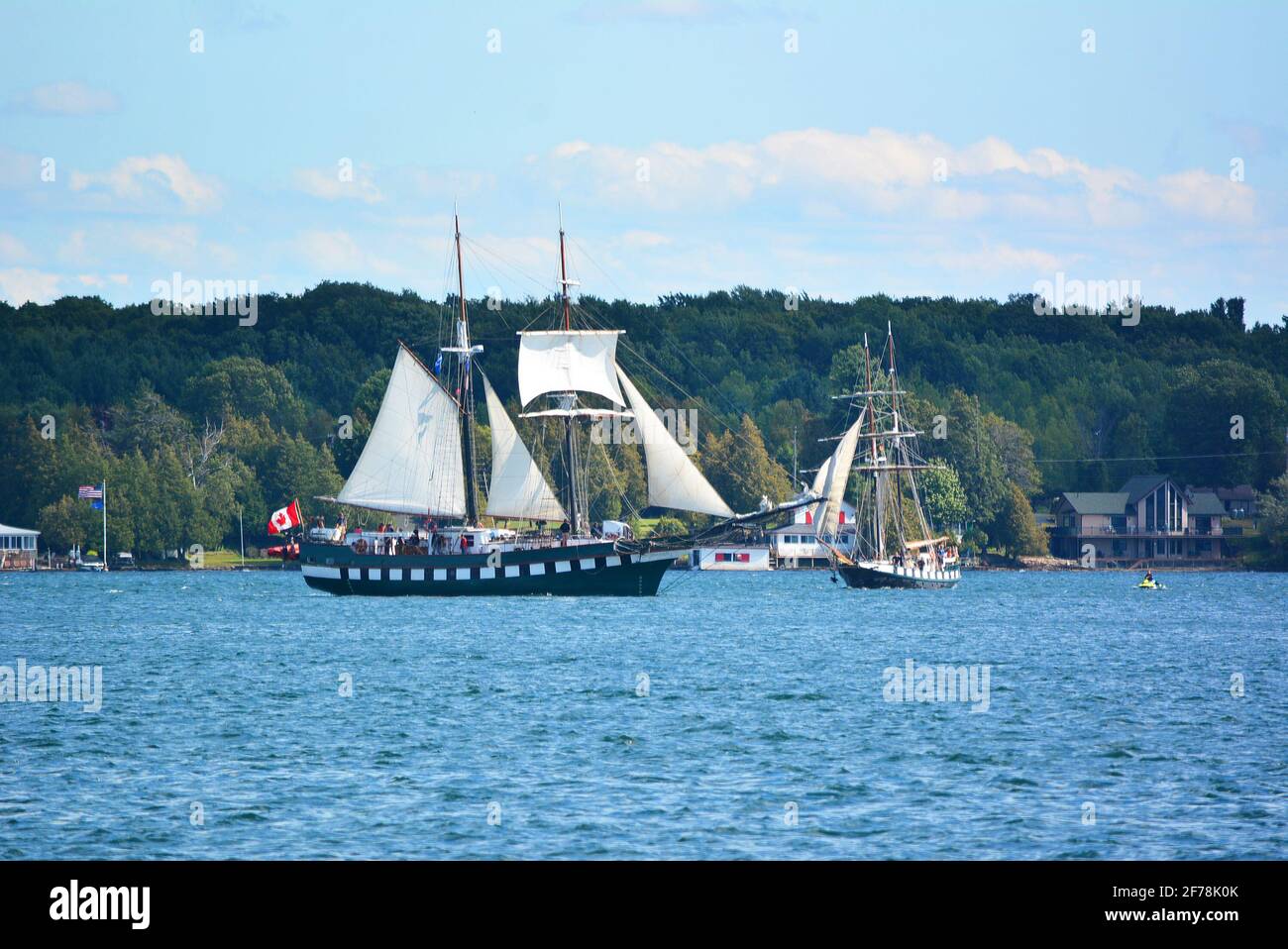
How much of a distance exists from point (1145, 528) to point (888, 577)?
6051 cm

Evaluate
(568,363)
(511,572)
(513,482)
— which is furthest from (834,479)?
(513,482)

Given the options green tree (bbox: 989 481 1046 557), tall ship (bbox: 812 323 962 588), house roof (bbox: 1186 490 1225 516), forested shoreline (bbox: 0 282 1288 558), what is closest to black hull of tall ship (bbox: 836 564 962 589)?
tall ship (bbox: 812 323 962 588)

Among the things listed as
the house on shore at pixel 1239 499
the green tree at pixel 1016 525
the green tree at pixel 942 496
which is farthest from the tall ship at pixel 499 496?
the house on shore at pixel 1239 499

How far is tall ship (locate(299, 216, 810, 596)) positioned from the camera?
297 feet

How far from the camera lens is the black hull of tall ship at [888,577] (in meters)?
114

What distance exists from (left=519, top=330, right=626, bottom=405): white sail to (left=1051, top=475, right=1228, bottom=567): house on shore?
79663mm

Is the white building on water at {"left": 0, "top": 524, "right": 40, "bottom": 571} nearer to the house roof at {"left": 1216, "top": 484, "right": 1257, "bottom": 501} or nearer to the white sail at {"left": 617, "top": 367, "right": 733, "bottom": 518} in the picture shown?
the white sail at {"left": 617, "top": 367, "right": 733, "bottom": 518}

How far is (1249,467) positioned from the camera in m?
171

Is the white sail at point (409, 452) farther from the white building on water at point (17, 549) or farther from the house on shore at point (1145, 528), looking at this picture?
the house on shore at point (1145, 528)

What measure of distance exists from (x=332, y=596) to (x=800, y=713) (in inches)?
2449

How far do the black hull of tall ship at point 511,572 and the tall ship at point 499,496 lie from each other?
0.24 ft
